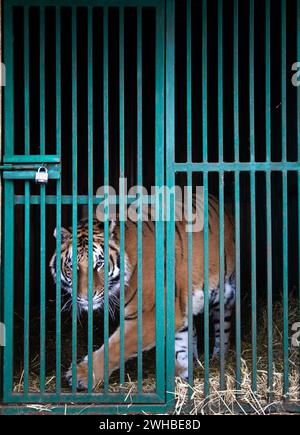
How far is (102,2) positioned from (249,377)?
7.99 ft

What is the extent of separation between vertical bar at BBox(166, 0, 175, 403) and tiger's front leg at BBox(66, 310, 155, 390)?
0.59 metres

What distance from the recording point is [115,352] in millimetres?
4121

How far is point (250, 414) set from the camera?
3.53 m

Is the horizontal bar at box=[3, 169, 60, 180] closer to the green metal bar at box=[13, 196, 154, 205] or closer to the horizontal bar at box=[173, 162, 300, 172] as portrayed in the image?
the green metal bar at box=[13, 196, 154, 205]

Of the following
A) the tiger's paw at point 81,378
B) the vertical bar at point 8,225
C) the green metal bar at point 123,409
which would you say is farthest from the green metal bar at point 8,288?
the tiger's paw at point 81,378

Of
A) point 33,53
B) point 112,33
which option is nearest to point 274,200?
point 112,33

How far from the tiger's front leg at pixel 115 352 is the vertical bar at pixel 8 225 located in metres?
0.53

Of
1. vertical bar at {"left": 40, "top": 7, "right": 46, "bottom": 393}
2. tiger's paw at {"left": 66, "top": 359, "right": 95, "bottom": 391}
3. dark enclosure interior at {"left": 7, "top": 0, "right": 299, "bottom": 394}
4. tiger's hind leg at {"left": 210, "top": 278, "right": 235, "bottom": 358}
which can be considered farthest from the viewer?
tiger's hind leg at {"left": 210, "top": 278, "right": 235, "bottom": 358}

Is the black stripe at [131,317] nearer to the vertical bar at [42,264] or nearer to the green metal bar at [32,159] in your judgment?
the vertical bar at [42,264]

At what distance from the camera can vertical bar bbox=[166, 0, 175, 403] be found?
358cm

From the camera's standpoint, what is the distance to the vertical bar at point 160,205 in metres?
3.58

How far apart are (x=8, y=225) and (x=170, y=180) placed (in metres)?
0.98

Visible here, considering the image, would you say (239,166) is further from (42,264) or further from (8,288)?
(8,288)

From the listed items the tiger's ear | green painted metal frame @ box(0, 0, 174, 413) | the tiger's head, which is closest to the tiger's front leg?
the tiger's head
